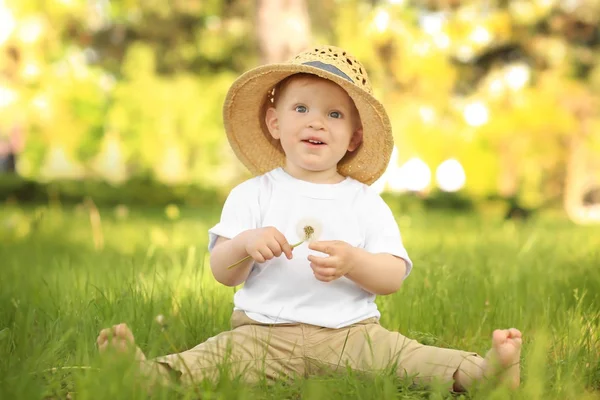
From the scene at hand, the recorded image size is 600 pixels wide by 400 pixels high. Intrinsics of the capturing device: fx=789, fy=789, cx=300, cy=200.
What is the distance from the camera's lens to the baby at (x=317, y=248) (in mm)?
2383

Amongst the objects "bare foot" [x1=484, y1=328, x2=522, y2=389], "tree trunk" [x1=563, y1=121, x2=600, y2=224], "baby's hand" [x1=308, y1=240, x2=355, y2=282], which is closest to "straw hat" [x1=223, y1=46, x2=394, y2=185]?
"baby's hand" [x1=308, y1=240, x2=355, y2=282]

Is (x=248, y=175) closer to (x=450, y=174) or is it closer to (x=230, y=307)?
A: (x=230, y=307)

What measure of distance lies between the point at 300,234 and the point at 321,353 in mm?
389

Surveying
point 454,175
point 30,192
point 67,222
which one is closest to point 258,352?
point 67,222

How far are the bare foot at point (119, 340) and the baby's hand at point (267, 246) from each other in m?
0.43

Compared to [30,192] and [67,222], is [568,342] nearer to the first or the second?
[67,222]

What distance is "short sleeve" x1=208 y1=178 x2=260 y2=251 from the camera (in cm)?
262

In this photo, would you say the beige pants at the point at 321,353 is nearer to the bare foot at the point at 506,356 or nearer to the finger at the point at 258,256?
the bare foot at the point at 506,356

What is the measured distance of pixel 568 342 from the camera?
2596mm

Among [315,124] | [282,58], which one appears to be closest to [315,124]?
[315,124]

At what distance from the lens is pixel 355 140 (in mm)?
2844

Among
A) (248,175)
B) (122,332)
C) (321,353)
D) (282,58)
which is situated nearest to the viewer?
(122,332)

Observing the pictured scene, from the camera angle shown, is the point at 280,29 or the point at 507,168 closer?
the point at 280,29

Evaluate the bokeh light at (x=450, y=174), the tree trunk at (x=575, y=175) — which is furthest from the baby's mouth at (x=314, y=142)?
the bokeh light at (x=450, y=174)
